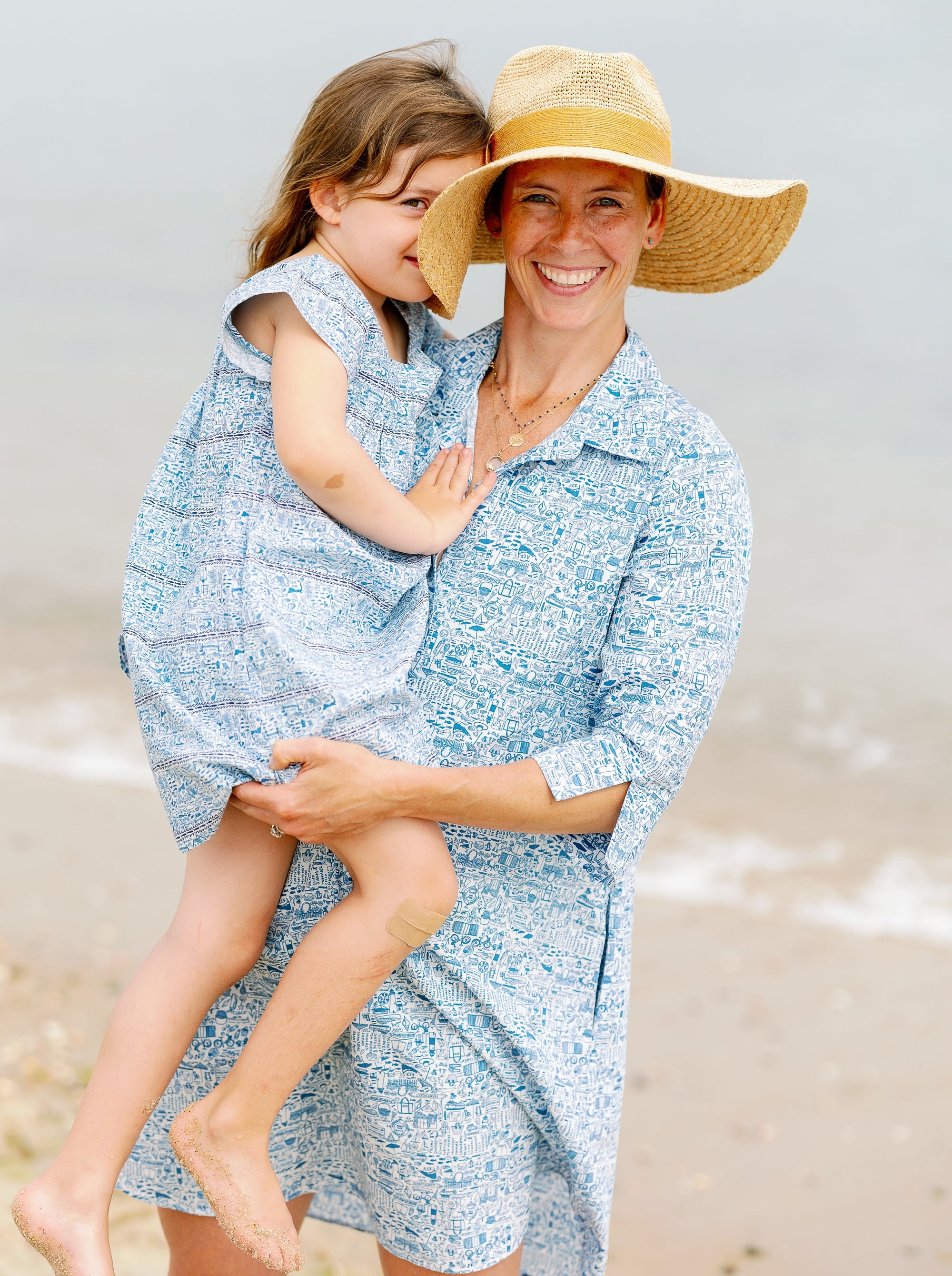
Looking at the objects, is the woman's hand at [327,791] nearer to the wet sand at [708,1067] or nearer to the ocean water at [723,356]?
the wet sand at [708,1067]

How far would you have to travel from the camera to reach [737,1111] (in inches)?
142

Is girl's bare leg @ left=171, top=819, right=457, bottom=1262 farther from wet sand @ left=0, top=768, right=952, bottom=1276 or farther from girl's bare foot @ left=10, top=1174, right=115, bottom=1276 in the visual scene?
wet sand @ left=0, top=768, right=952, bottom=1276

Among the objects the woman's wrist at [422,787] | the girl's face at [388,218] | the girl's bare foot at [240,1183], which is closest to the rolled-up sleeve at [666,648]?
the woman's wrist at [422,787]

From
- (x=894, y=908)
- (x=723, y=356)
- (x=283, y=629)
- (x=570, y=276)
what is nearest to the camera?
(x=283, y=629)

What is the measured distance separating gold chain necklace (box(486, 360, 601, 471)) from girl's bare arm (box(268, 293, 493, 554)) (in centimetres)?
7

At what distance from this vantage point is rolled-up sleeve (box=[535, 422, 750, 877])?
5.44 feet

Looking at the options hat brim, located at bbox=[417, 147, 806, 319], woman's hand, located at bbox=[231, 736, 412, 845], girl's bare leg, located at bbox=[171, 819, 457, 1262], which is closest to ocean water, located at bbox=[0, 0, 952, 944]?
hat brim, located at bbox=[417, 147, 806, 319]

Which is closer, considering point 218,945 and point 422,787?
point 422,787

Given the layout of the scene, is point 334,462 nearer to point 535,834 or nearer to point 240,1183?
→ point 535,834

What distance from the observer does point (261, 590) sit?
67.4 inches

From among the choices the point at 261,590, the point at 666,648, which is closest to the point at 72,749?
the point at 261,590

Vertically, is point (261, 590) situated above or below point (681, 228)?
below

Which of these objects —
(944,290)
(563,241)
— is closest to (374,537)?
(563,241)

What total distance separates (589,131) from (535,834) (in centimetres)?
98
